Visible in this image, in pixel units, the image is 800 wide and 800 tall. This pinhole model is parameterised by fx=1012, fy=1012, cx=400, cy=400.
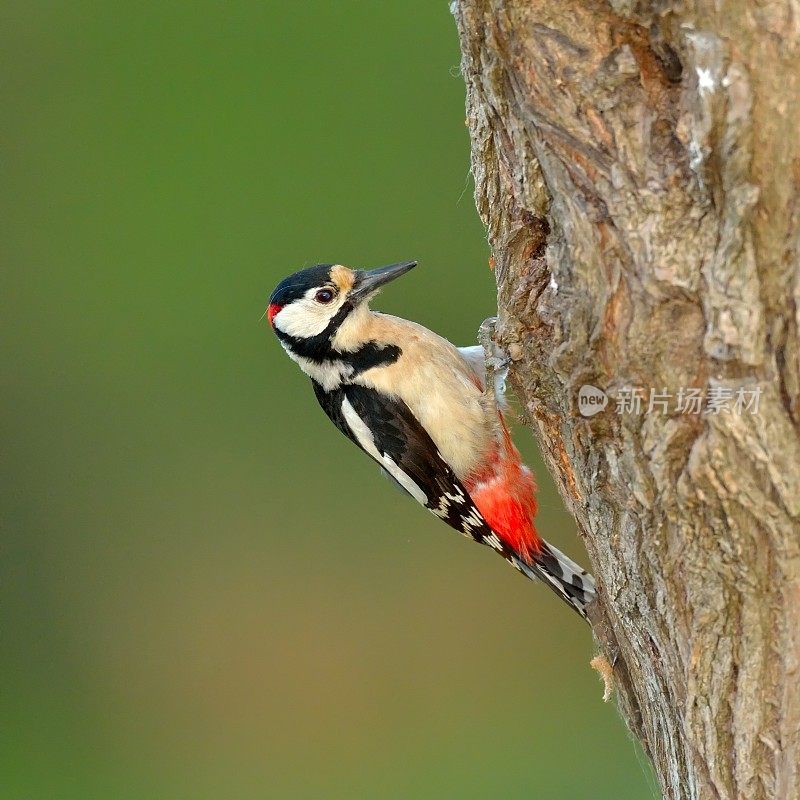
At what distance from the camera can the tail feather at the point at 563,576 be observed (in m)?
2.19

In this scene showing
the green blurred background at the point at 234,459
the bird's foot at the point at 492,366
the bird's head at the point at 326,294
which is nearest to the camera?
the bird's foot at the point at 492,366

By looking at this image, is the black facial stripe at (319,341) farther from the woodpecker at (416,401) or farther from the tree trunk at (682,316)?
the tree trunk at (682,316)

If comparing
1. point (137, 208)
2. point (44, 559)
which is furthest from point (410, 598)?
point (137, 208)

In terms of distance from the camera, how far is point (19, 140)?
383cm

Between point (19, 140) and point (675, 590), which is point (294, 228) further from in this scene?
point (675, 590)

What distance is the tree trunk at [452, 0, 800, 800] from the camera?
1.26 meters

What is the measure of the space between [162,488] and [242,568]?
464 millimetres

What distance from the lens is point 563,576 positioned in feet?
7.41

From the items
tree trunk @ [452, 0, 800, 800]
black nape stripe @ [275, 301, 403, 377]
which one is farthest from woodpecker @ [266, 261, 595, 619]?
tree trunk @ [452, 0, 800, 800]

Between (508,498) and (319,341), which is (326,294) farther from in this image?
(508,498)

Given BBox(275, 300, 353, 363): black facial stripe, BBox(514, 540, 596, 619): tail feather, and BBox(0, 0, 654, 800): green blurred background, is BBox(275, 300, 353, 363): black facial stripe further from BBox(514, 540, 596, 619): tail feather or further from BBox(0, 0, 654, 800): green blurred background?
BBox(0, 0, 654, 800): green blurred background

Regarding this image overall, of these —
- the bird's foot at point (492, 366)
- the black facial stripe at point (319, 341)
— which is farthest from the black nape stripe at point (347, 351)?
the bird's foot at point (492, 366)

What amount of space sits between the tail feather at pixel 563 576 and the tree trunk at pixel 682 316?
0.57 meters

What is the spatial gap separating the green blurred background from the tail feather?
1286 millimetres
